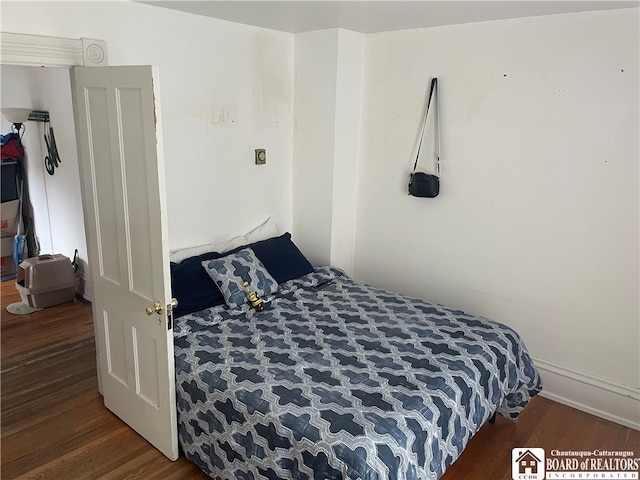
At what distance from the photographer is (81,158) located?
8.52ft

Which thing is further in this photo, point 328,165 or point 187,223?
point 328,165

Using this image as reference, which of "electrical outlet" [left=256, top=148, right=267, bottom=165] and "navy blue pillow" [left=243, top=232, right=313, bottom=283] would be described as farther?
"electrical outlet" [left=256, top=148, right=267, bottom=165]

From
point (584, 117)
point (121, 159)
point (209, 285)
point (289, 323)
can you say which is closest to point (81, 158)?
point (121, 159)

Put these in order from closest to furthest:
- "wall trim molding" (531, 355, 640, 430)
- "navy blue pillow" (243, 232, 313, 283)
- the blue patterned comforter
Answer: the blue patterned comforter, "wall trim molding" (531, 355, 640, 430), "navy blue pillow" (243, 232, 313, 283)

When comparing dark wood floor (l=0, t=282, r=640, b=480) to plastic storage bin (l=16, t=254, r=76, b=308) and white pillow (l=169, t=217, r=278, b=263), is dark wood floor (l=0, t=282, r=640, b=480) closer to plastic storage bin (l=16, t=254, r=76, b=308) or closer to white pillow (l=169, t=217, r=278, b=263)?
plastic storage bin (l=16, t=254, r=76, b=308)

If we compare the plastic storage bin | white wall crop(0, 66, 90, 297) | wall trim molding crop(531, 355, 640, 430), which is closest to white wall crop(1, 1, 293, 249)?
white wall crop(0, 66, 90, 297)

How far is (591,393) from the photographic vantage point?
9.87 feet

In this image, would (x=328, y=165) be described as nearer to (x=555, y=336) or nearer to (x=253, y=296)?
(x=253, y=296)

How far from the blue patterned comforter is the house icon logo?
218mm

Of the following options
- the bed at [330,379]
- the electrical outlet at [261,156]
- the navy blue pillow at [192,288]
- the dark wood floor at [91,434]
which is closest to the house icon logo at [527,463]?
the dark wood floor at [91,434]

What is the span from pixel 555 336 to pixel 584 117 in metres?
1.27

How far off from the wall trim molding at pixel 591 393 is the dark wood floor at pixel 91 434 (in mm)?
54

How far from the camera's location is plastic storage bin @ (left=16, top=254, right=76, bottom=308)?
4.25m

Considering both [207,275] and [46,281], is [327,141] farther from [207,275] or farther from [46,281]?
[46,281]
